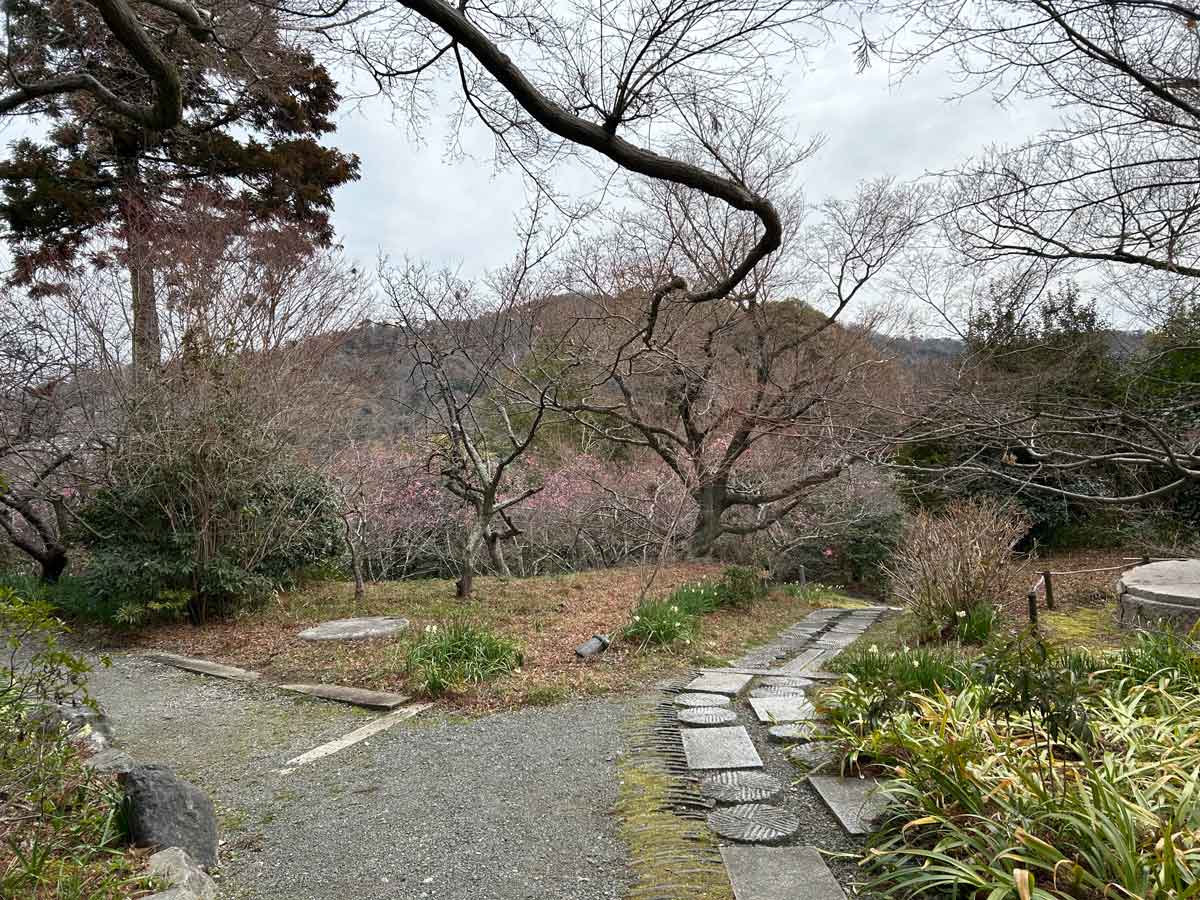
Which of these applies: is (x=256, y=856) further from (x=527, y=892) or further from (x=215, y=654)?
(x=215, y=654)

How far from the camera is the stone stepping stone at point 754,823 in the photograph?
2.66 m

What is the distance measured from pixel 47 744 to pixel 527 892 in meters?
1.77

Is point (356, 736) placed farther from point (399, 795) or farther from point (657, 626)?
point (657, 626)

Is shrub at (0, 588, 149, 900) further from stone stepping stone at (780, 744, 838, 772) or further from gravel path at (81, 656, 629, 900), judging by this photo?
stone stepping stone at (780, 744, 838, 772)

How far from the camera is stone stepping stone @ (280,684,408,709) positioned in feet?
15.2

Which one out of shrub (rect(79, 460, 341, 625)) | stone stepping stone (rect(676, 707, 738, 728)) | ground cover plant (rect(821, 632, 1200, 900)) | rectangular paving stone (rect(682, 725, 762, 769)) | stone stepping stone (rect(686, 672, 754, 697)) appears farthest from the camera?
shrub (rect(79, 460, 341, 625))

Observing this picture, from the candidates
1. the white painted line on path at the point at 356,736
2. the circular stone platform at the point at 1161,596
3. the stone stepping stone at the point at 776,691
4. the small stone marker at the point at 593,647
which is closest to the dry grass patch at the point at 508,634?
the small stone marker at the point at 593,647

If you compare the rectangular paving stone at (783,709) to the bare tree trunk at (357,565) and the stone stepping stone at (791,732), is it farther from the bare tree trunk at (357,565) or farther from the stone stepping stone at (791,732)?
the bare tree trunk at (357,565)

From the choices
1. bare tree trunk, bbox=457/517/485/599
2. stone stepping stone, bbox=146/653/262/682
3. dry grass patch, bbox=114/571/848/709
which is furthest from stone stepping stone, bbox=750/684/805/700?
bare tree trunk, bbox=457/517/485/599

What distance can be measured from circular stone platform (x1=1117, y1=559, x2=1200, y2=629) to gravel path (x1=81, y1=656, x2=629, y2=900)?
4.45 m

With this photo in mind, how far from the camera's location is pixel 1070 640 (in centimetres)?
579

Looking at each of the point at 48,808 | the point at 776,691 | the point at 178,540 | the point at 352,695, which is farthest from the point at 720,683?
the point at 178,540

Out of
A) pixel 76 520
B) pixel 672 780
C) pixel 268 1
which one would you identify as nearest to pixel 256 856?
pixel 672 780

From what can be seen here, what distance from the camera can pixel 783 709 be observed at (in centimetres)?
416
